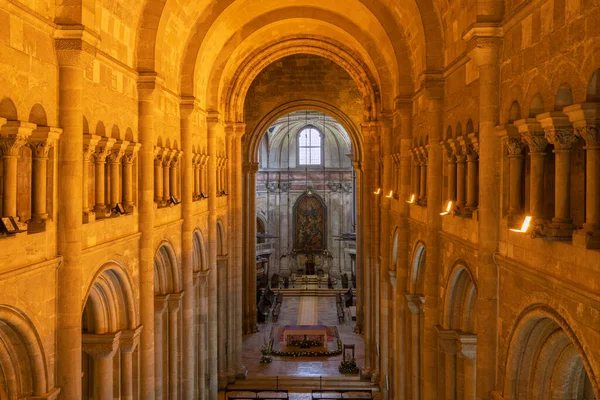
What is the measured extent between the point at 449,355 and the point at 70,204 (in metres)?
8.36

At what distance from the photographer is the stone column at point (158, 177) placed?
1620 cm

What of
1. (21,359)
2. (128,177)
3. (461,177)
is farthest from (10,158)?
(461,177)

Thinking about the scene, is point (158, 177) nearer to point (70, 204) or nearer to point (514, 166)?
point (70, 204)

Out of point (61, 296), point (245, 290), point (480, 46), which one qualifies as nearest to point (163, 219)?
point (61, 296)

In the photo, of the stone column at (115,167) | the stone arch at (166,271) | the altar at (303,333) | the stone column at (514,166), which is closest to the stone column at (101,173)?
the stone column at (115,167)

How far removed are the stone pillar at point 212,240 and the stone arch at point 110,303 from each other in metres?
8.85

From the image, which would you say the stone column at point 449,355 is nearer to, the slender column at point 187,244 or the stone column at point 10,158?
the slender column at point 187,244

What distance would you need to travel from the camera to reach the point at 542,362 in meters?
8.81

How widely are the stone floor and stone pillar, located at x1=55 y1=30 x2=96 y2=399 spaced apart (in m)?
18.2

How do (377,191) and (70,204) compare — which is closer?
(70,204)

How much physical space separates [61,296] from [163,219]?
647 cm

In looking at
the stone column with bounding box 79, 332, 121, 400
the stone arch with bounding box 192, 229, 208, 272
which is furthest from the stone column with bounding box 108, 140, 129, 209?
the stone arch with bounding box 192, 229, 208, 272

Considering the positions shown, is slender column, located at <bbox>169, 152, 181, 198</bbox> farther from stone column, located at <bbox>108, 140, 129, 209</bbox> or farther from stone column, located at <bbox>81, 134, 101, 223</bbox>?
stone column, located at <bbox>81, 134, 101, 223</bbox>

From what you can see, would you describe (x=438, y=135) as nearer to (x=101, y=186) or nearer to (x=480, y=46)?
(x=480, y=46)
